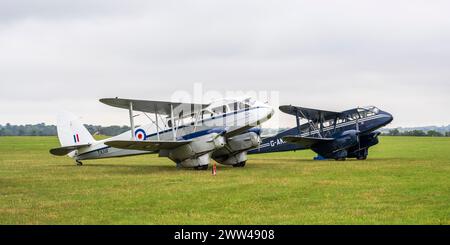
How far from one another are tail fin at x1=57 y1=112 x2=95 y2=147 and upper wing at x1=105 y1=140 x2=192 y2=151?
5.55 meters

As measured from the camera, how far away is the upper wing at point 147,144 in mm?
21172

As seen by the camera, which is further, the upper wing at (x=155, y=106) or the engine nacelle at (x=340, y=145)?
the engine nacelle at (x=340, y=145)

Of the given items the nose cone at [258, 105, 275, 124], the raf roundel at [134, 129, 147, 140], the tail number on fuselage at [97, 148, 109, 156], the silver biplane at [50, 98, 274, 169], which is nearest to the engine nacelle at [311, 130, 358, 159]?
the silver biplane at [50, 98, 274, 169]

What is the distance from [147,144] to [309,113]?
1255 cm

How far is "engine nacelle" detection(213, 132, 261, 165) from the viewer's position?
79.5 ft

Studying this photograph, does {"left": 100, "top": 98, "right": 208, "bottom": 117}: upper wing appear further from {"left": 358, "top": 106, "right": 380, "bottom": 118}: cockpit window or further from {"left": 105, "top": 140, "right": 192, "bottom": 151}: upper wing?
{"left": 358, "top": 106, "right": 380, "bottom": 118}: cockpit window

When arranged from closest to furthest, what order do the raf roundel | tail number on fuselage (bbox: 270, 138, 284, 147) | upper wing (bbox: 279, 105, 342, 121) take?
the raf roundel < upper wing (bbox: 279, 105, 342, 121) < tail number on fuselage (bbox: 270, 138, 284, 147)

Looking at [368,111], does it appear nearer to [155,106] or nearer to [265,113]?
[265,113]

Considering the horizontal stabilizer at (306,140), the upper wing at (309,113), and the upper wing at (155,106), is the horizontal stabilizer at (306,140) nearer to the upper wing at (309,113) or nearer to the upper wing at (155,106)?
the upper wing at (309,113)

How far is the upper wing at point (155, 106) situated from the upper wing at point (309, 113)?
27.5 feet

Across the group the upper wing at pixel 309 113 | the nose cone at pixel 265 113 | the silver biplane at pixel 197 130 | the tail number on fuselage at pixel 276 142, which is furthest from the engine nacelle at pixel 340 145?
the nose cone at pixel 265 113
